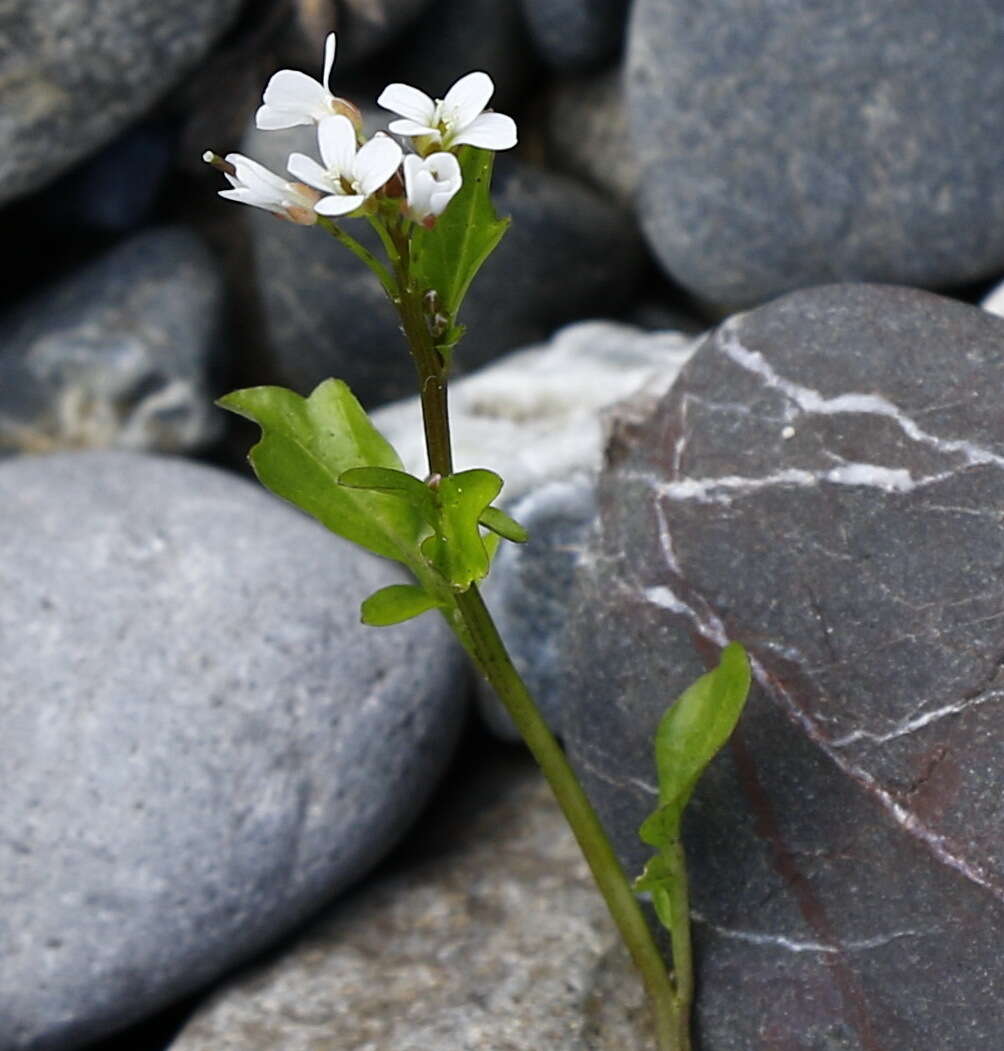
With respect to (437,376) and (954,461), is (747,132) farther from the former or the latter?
(437,376)

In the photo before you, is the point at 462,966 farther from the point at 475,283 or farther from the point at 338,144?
the point at 475,283

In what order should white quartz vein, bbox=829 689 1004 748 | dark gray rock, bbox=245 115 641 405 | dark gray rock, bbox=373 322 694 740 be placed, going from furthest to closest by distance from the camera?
1. dark gray rock, bbox=245 115 641 405
2. dark gray rock, bbox=373 322 694 740
3. white quartz vein, bbox=829 689 1004 748

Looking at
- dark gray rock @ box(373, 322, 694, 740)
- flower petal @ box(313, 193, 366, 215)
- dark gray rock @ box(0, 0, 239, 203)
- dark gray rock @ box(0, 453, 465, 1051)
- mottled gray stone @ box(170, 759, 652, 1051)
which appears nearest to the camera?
flower petal @ box(313, 193, 366, 215)

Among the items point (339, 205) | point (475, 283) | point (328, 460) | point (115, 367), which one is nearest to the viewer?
point (339, 205)

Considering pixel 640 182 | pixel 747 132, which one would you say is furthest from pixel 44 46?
pixel 747 132

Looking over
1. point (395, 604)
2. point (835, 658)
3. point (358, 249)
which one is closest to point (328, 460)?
point (395, 604)

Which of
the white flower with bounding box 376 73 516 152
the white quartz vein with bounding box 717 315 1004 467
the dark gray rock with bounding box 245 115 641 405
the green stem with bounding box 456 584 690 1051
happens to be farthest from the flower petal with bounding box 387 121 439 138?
the dark gray rock with bounding box 245 115 641 405

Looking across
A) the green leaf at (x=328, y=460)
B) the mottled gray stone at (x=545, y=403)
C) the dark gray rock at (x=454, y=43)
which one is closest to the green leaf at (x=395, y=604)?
the green leaf at (x=328, y=460)

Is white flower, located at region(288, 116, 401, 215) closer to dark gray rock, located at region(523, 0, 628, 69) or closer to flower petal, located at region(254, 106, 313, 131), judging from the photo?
flower petal, located at region(254, 106, 313, 131)
